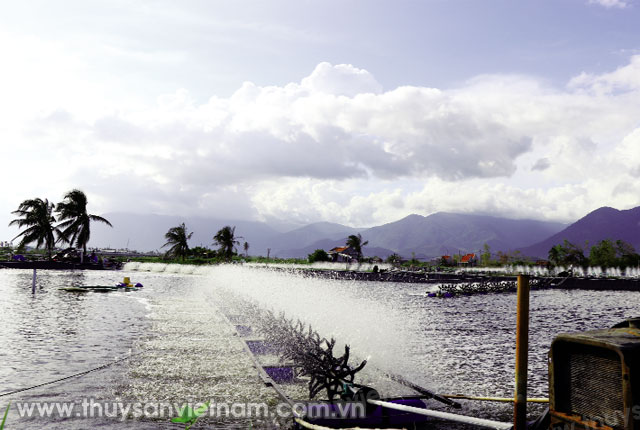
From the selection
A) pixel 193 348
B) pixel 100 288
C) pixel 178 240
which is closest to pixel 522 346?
pixel 193 348

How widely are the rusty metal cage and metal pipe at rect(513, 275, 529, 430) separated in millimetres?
1029

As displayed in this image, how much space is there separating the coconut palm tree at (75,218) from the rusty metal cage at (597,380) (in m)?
102

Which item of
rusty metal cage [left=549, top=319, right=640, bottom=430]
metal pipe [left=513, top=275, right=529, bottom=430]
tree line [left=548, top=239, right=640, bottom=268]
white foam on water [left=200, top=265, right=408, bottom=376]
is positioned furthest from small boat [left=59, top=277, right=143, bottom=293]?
tree line [left=548, top=239, right=640, bottom=268]

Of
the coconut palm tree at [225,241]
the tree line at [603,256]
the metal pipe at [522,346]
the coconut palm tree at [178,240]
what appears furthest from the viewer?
the tree line at [603,256]

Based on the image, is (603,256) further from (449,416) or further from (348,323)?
(449,416)

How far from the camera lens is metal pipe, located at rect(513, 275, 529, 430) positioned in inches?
272

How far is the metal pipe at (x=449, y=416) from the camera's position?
7684 millimetres

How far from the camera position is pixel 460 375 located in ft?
57.0

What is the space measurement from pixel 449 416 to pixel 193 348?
1359 centimetres

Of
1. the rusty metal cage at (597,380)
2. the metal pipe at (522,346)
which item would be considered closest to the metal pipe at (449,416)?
the metal pipe at (522,346)

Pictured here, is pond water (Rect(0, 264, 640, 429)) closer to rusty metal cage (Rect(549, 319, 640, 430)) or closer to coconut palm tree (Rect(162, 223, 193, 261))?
rusty metal cage (Rect(549, 319, 640, 430))

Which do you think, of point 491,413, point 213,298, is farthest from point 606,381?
point 213,298

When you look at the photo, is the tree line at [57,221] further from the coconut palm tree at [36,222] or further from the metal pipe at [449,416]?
the metal pipe at [449,416]

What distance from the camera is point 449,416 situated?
8.40 metres
